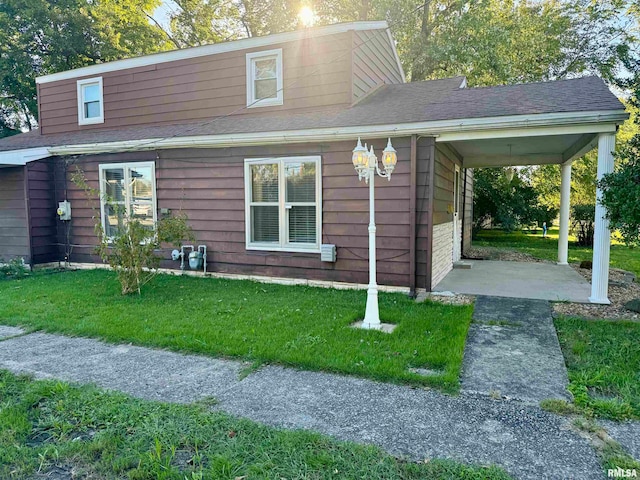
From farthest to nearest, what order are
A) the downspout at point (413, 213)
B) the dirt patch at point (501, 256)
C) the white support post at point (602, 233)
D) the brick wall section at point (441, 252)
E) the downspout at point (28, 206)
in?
1. the dirt patch at point (501, 256)
2. the downspout at point (28, 206)
3. the brick wall section at point (441, 252)
4. the downspout at point (413, 213)
5. the white support post at point (602, 233)

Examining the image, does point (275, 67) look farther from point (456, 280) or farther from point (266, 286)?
point (456, 280)

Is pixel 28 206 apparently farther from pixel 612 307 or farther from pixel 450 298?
pixel 612 307

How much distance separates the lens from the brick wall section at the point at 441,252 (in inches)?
263

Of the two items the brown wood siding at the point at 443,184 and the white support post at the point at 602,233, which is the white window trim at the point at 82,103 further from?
the white support post at the point at 602,233

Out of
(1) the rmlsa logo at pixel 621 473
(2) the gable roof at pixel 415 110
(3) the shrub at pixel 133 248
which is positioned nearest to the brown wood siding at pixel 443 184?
(2) the gable roof at pixel 415 110

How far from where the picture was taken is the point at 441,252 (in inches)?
289

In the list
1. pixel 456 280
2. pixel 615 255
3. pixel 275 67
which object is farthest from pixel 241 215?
pixel 615 255

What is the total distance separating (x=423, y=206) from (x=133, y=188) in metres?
5.61

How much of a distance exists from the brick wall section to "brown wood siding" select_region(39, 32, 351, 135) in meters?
2.85

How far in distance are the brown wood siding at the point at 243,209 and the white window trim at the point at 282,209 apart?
0.08 meters

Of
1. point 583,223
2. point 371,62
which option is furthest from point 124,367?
point 583,223

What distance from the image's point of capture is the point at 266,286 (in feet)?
22.6

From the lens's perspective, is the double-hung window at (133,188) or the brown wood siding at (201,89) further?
the double-hung window at (133,188)

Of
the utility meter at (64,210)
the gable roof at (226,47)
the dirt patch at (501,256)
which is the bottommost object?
the dirt patch at (501,256)
